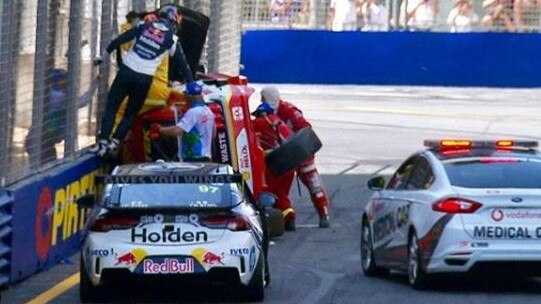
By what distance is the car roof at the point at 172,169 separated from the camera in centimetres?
1537

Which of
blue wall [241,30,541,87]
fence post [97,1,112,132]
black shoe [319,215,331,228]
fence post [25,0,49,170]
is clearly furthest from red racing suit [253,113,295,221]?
blue wall [241,30,541,87]

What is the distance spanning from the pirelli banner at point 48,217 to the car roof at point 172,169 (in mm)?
1359

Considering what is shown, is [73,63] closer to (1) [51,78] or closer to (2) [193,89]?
(1) [51,78]

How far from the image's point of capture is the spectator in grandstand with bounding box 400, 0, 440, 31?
34.1 meters

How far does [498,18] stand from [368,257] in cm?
1735

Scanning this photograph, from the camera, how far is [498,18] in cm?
3425

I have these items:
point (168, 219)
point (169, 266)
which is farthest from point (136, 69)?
point (169, 266)

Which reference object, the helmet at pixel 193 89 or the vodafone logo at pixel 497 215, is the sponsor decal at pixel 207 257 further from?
the helmet at pixel 193 89

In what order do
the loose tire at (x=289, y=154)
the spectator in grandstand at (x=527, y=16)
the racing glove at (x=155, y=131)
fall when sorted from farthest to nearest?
the spectator in grandstand at (x=527, y=16) < the loose tire at (x=289, y=154) < the racing glove at (x=155, y=131)

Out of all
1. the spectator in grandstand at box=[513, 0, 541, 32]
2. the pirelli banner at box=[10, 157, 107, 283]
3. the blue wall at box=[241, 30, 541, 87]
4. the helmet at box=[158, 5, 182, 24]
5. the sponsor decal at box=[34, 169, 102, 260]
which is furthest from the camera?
the blue wall at box=[241, 30, 541, 87]

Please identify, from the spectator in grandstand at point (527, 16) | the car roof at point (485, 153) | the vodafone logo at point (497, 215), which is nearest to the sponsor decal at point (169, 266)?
the vodafone logo at point (497, 215)

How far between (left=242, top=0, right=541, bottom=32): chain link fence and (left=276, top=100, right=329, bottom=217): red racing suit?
11.4m

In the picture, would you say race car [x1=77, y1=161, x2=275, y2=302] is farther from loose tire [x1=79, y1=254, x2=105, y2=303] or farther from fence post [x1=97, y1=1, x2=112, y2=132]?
fence post [x1=97, y1=1, x2=112, y2=132]

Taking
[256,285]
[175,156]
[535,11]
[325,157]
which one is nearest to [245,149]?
[175,156]
